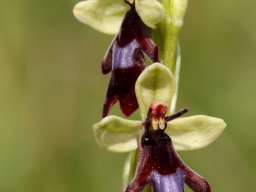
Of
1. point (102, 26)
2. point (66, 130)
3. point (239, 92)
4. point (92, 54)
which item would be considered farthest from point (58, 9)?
point (102, 26)

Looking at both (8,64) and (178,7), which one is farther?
(8,64)

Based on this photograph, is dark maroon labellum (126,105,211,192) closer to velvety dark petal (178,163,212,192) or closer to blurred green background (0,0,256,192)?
velvety dark petal (178,163,212,192)

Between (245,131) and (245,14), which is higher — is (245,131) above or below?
below

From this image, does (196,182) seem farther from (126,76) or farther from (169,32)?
(169,32)

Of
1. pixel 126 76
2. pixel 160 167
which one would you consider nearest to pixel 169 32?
pixel 126 76

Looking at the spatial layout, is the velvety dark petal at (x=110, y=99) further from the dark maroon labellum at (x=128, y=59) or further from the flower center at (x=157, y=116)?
the flower center at (x=157, y=116)

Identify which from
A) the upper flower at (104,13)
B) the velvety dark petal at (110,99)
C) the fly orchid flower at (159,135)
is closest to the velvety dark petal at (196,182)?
the fly orchid flower at (159,135)

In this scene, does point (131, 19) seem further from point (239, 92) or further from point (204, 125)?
point (239, 92)
